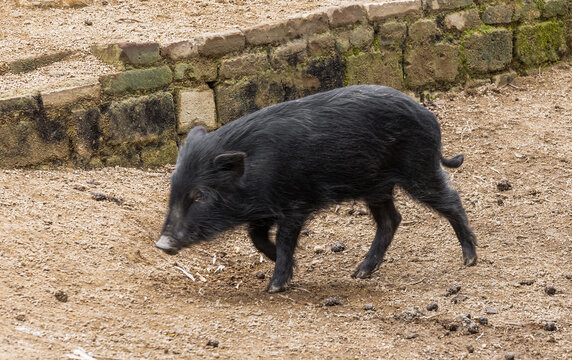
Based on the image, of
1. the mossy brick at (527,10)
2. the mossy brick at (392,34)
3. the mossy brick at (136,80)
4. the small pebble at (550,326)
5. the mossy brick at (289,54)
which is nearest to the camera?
the small pebble at (550,326)

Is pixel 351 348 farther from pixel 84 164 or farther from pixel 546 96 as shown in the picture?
pixel 546 96

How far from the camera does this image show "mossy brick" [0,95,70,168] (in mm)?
6078

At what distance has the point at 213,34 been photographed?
6789mm

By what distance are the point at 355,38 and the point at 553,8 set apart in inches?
97.9

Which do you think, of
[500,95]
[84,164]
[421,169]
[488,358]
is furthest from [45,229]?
[500,95]

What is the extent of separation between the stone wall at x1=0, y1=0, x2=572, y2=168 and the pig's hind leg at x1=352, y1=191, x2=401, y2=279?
1818 mm

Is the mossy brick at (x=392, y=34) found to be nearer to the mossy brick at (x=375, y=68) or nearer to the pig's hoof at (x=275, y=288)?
the mossy brick at (x=375, y=68)

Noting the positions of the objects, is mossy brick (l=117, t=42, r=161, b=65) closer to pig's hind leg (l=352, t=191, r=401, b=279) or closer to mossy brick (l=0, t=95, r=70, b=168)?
mossy brick (l=0, t=95, r=70, b=168)

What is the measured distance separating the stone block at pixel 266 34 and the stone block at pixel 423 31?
1.40m

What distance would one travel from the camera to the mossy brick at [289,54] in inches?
278

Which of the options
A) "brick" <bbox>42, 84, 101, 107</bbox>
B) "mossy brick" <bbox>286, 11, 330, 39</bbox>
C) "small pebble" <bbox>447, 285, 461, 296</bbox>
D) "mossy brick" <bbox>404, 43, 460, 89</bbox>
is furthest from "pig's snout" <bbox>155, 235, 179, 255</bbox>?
"mossy brick" <bbox>404, 43, 460, 89</bbox>

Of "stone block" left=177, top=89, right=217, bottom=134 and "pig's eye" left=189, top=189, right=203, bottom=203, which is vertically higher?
"pig's eye" left=189, top=189, right=203, bottom=203

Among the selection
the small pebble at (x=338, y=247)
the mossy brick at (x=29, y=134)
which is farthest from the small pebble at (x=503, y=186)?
the mossy brick at (x=29, y=134)

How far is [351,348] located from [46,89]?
3.19 m
